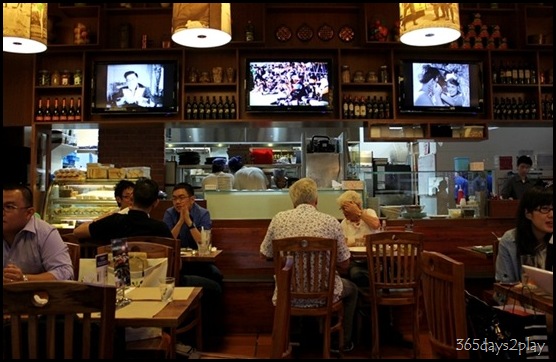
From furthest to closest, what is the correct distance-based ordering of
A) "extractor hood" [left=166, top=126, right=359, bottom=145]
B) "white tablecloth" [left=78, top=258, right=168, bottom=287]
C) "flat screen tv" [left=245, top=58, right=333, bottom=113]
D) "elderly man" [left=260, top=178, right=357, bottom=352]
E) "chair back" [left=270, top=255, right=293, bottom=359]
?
→ "extractor hood" [left=166, top=126, right=359, bottom=145], "flat screen tv" [left=245, top=58, right=333, bottom=113], "elderly man" [left=260, top=178, right=357, bottom=352], "white tablecloth" [left=78, top=258, right=168, bottom=287], "chair back" [left=270, top=255, right=293, bottom=359]

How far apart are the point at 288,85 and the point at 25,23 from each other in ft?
9.02

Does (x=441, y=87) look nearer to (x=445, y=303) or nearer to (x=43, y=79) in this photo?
(x=445, y=303)

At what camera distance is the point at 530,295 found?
2.03 meters

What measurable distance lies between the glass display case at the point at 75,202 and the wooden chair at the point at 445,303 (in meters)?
4.06

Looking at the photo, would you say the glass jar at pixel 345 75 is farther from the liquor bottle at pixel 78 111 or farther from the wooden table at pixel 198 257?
the liquor bottle at pixel 78 111

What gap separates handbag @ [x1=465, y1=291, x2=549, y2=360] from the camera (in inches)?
71.1

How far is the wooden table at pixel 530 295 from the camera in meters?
1.90

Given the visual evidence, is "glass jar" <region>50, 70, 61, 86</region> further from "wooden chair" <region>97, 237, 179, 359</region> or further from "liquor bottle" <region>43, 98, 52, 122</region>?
"wooden chair" <region>97, 237, 179, 359</region>

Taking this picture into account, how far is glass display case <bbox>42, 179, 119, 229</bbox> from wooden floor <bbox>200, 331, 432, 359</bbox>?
7.56 feet

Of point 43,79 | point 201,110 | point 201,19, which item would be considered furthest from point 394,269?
point 43,79

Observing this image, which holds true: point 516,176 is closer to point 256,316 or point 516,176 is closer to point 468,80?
point 468,80

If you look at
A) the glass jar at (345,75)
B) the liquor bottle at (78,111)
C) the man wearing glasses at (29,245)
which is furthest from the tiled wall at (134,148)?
the man wearing glasses at (29,245)

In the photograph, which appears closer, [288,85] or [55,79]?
[288,85]

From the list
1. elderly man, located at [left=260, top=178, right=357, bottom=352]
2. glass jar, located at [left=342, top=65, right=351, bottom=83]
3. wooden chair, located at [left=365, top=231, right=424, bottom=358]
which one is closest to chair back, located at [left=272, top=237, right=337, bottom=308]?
elderly man, located at [left=260, top=178, right=357, bottom=352]
